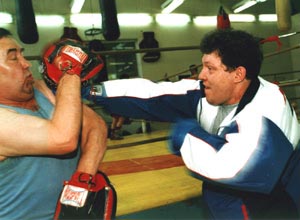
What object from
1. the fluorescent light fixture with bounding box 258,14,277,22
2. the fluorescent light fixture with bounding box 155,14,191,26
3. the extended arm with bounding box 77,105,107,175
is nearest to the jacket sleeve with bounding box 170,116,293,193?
the extended arm with bounding box 77,105,107,175

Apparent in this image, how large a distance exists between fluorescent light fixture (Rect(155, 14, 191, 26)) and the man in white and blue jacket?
29.7ft

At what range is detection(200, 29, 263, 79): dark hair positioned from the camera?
1.52 metres

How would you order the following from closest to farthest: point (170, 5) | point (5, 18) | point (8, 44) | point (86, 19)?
point (8, 44)
point (5, 18)
point (86, 19)
point (170, 5)

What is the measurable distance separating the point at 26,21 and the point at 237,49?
7.63ft

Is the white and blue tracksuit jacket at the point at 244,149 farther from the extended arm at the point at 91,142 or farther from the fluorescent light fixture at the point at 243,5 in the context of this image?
the fluorescent light fixture at the point at 243,5

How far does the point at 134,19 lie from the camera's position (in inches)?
400

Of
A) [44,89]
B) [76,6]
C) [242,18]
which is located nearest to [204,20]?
[242,18]

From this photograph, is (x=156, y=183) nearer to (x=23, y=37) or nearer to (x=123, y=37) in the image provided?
(x=23, y=37)

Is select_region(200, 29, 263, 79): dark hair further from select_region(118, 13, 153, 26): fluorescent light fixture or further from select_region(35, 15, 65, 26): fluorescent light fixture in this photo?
select_region(118, 13, 153, 26): fluorescent light fixture

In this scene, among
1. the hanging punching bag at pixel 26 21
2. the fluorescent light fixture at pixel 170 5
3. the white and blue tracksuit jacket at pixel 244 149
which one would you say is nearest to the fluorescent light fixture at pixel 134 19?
the fluorescent light fixture at pixel 170 5

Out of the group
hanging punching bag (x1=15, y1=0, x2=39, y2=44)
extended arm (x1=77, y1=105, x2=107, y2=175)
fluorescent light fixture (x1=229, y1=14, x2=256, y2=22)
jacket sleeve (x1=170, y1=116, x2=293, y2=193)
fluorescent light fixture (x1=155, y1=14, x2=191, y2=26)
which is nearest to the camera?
jacket sleeve (x1=170, y1=116, x2=293, y2=193)

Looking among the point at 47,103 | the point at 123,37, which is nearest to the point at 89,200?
the point at 47,103

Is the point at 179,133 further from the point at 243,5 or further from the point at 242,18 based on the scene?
the point at 242,18

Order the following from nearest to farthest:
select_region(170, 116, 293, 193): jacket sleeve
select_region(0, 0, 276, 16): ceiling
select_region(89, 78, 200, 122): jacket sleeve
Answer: select_region(170, 116, 293, 193): jacket sleeve
select_region(89, 78, 200, 122): jacket sleeve
select_region(0, 0, 276, 16): ceiling
